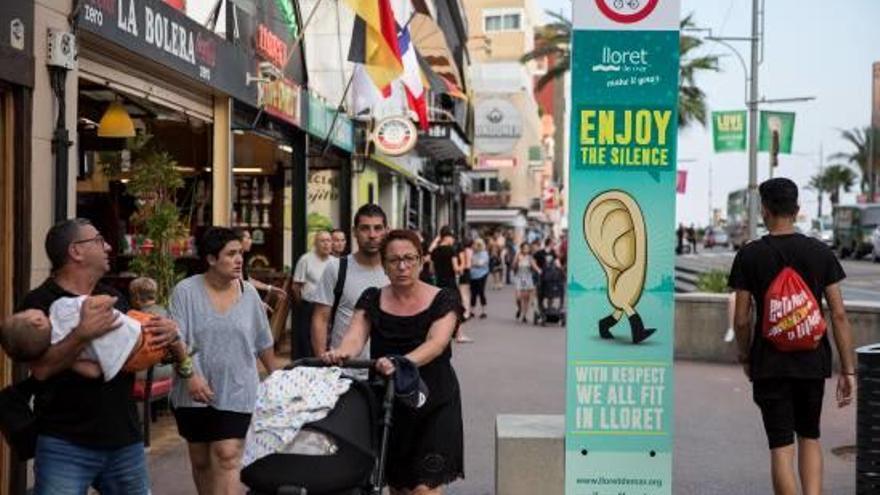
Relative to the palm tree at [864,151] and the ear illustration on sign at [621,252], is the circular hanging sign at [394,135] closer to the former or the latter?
the ear illustration on sign at [621,252]

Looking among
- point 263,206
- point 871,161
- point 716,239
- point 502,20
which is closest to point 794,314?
point 263,206

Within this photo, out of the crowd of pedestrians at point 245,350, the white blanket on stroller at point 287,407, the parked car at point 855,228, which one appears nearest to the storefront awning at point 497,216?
the parked car at point 855,228

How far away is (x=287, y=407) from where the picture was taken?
13.5 ft

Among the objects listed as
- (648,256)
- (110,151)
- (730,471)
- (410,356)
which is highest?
(110,151)

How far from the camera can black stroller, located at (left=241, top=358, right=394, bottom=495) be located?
4.06m

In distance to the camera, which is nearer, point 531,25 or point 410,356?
point 410,356

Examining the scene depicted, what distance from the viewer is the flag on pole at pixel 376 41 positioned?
43.4ft

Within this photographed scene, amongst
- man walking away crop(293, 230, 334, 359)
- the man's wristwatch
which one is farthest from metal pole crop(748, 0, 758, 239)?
the man's wristwatch

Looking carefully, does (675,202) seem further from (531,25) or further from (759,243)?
(531,25)

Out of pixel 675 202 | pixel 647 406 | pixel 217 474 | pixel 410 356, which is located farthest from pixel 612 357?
pixel 217 474

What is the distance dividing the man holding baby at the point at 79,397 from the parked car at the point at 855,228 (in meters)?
50.4

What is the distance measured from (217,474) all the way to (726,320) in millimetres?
9763

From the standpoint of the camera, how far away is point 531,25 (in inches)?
3031

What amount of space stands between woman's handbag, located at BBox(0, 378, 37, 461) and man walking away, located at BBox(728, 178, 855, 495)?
142 inches
